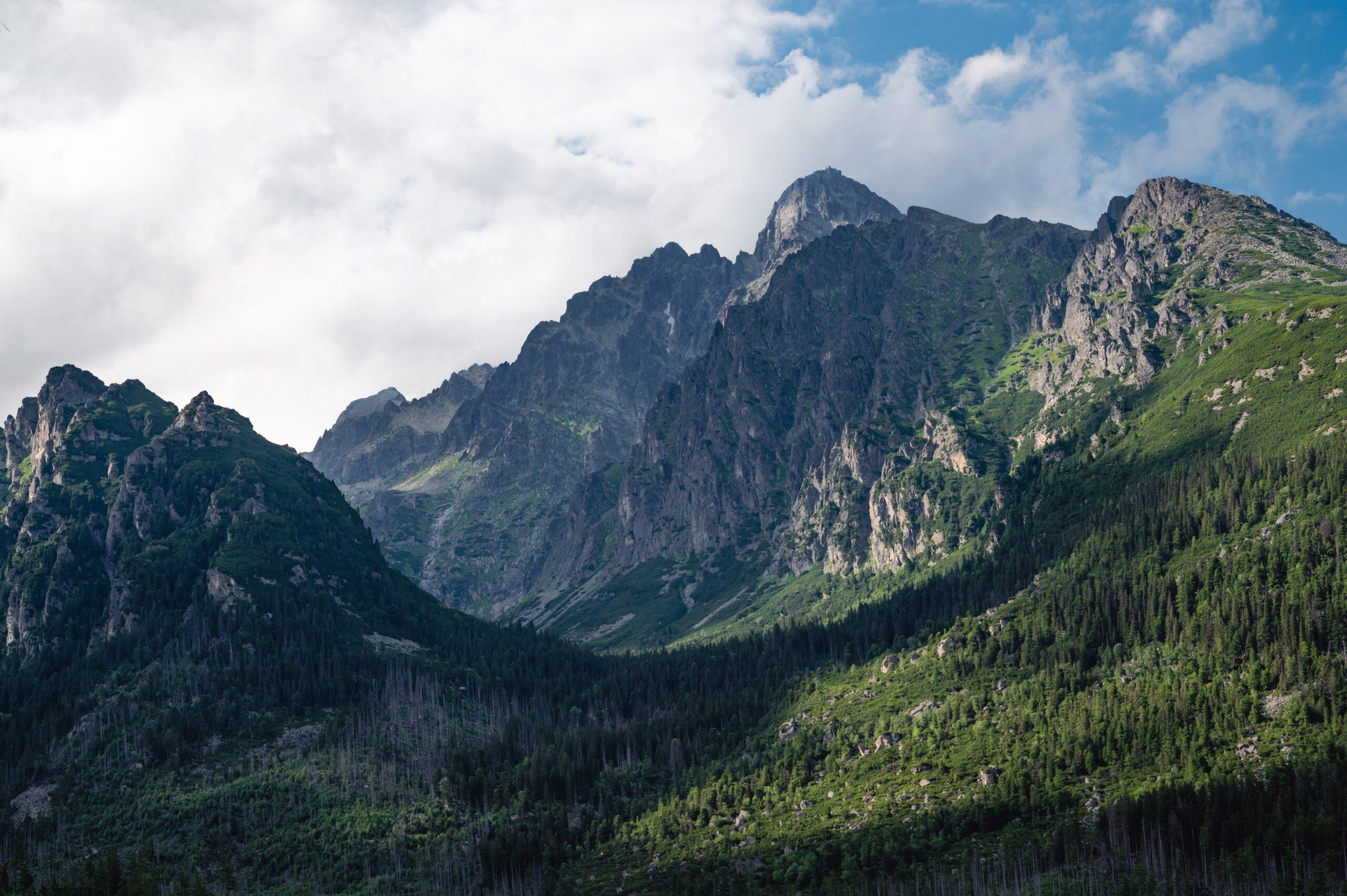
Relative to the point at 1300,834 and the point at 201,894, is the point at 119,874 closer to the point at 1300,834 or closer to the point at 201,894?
the point at 201,894

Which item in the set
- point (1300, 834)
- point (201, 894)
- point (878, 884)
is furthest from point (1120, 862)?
point (201, 894)

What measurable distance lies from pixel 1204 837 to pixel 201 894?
16579cm

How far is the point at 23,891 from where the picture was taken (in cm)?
17950

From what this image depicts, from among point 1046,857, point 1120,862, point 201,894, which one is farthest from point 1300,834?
point 201,894

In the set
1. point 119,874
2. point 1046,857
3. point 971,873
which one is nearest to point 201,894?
point 119,874

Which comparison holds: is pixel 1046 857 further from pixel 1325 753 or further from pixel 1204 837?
pixel 1325 753

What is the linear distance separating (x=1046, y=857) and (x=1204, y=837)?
2759cm

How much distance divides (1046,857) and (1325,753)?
5438 cm

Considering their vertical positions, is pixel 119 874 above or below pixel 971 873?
above

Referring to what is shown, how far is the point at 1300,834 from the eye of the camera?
176m

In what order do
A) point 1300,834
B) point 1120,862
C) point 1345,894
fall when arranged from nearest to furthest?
point 1345,894
point 1300,834
point 1120,862

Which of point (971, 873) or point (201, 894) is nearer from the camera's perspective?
point (201, 894)

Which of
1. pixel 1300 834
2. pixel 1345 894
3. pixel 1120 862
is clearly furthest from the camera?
pixel 1120 862

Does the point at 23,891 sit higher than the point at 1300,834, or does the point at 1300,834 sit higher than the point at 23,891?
the point at 23,891
